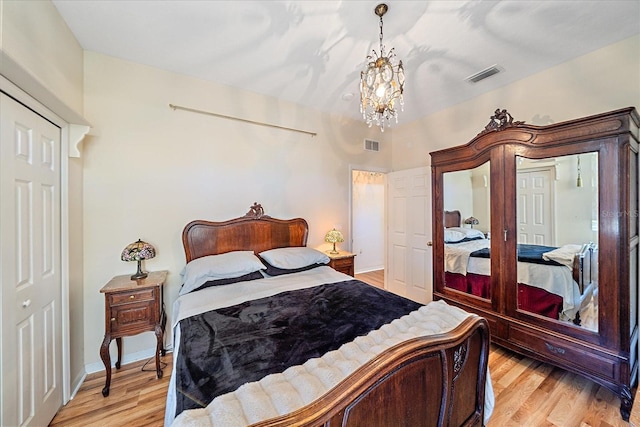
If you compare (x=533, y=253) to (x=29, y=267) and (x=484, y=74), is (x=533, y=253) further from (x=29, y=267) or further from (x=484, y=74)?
(x=29, y=267)

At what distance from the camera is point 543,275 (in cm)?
221

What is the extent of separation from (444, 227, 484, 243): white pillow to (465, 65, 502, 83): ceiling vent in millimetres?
1750

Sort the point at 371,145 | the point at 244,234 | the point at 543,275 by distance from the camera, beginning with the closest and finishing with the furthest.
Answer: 1. the point at 543,275
2. the point at 244,234
3. the point at 371,145

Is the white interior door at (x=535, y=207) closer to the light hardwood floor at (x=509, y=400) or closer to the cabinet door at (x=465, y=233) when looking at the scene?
the cabinet door at (x=465, y=233)

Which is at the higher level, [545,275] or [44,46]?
[44,46]

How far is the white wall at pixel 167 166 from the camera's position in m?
2.27

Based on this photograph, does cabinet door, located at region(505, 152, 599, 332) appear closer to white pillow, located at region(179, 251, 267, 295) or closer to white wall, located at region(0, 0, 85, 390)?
white pillow, located at region(179, 251, 267, 295)

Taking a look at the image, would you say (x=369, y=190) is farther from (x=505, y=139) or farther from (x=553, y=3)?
(x=553, y=3)

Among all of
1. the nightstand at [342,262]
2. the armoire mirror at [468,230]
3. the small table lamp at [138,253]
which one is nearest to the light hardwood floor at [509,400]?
the armoire mirror at [468,230]

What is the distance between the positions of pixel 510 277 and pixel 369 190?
12.3ft

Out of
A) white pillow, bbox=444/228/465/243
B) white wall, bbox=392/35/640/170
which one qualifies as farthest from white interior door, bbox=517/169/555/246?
white wall, bbox=392/35/640/170

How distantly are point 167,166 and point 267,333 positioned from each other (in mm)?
2134

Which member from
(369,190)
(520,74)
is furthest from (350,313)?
(369,190)

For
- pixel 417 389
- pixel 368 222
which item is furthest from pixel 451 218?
pixel 368 222
